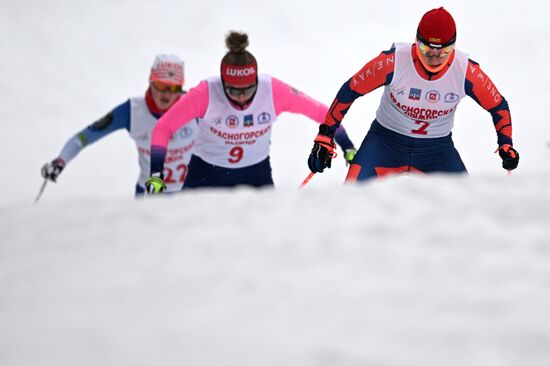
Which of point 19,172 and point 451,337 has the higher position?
point 19,172

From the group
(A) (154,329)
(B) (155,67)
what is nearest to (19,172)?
(B) (155,67)

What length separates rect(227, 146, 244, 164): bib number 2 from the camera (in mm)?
4625

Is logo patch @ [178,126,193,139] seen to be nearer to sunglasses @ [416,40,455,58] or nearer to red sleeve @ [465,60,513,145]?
sunglasses @ [416,40,455,58]

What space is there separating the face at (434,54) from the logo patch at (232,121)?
1.16 meters

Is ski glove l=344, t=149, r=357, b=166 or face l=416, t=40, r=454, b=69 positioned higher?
face l=416, t=40, r=454, b=69

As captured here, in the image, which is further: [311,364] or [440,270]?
[440,270]

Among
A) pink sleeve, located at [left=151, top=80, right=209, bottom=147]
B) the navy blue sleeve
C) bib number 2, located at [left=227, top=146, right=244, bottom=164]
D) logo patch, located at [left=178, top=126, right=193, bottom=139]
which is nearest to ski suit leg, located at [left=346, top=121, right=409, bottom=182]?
bib number 2, located at [left=227, top=146, right=244, bottom=164]

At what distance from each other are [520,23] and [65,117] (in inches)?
349

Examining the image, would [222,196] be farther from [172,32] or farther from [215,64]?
[172,32]

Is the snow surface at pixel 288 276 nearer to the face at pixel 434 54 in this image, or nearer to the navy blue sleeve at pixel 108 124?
the face at pixel 434 54

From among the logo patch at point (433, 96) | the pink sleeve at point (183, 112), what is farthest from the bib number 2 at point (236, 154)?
the logo patch at point (433, 96)

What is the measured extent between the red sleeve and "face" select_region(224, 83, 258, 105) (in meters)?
1.24

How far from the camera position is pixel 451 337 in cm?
137

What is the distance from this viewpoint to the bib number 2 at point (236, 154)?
4.62m
